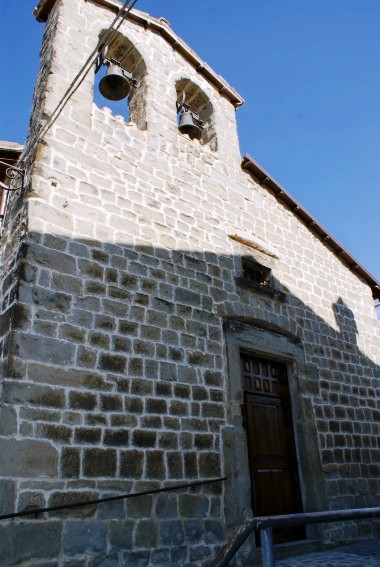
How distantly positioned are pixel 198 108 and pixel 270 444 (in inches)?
210

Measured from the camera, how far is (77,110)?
Result: 5117 millimetres

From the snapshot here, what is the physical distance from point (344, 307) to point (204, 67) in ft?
15.4

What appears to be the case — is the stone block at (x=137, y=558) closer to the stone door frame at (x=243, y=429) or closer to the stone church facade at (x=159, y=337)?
the stone church facade at (x=159, y=337)

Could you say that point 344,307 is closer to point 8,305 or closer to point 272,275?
point 272,275

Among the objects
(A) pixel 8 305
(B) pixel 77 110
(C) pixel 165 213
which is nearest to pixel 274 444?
(C) pixel 165 213

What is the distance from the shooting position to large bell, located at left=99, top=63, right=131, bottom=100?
560 centimetres

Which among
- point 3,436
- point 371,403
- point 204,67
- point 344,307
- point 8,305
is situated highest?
point 204,67

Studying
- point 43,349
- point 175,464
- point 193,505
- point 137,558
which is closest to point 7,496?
point 43,349

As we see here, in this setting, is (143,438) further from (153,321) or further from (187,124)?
(187,124)

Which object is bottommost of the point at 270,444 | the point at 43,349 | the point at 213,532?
the point at 213,532

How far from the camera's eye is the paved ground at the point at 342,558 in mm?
4379

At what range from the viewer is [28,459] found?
11.1 ft

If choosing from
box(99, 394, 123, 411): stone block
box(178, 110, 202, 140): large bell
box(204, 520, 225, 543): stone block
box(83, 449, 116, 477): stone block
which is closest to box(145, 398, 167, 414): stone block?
box(99, 394, 123, 411): stone block

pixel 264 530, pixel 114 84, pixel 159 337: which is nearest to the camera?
pixel 264 530
